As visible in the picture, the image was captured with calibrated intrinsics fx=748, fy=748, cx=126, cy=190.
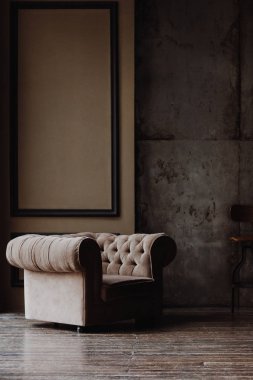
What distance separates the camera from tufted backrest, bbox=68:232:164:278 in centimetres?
590

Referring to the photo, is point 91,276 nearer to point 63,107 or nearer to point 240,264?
point 240,264

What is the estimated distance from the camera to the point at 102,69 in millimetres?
6883

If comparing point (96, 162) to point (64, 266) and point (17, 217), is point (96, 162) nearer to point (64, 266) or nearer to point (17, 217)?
point (17, 217)

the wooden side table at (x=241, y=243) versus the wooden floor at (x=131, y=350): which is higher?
the wooden side table at (x=241, y=243)

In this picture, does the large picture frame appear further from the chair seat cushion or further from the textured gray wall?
the chair seat cushion

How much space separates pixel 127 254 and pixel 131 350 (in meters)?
1.45

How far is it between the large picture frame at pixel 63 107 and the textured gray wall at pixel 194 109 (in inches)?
14.4

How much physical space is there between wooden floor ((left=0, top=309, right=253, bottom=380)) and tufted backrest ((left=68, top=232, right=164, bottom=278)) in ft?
1.45

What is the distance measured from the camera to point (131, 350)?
4.67 m

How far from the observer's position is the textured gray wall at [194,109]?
7047 mm

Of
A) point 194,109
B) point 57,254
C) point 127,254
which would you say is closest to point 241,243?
point 194,109

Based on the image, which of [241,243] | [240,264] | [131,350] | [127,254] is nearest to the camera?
[131,350]

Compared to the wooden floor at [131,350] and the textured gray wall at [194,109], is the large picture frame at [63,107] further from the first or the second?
the wooden floor at [131,350]

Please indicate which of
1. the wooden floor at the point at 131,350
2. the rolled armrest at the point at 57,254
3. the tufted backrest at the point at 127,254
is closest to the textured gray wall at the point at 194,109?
the tufted backrest at the point at 127,254
